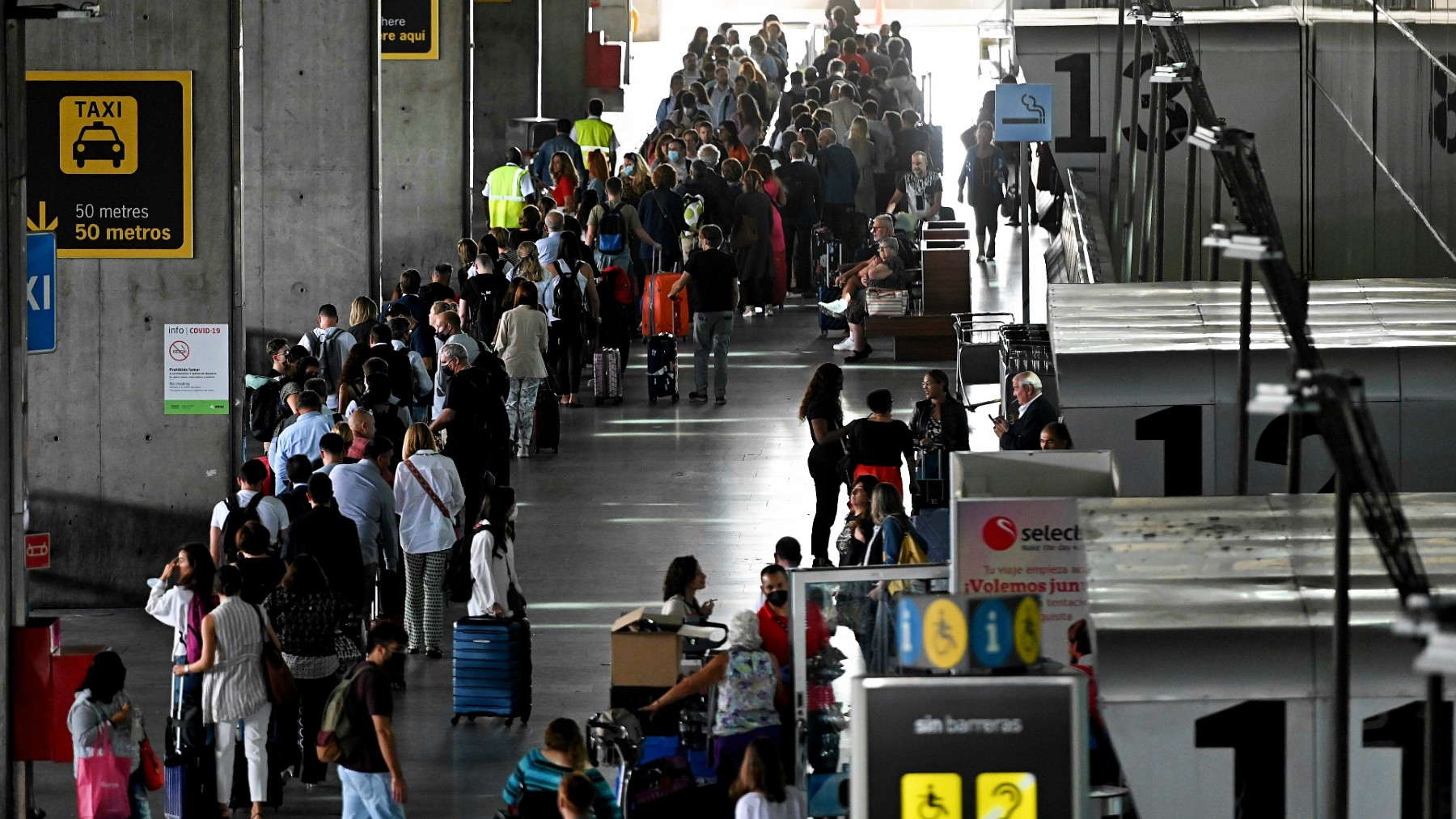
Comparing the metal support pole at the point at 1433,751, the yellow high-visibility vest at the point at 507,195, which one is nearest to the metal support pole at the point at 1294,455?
the metal support pole at the point at 1433,751

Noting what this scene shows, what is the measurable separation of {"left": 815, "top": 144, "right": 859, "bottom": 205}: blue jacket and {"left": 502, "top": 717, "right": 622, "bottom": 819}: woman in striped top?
18.6 meters

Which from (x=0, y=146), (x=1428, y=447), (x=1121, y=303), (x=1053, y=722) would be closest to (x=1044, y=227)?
(x=1121, y=303)

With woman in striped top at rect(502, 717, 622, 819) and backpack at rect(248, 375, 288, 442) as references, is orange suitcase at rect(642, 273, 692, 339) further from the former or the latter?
woman in striped top at rect(502, 717, 622, 819)

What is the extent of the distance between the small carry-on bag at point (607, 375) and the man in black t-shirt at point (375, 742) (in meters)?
12.1

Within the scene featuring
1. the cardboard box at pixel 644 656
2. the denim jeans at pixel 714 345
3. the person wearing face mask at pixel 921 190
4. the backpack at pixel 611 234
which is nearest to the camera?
the cardboard box at pixel 644 656

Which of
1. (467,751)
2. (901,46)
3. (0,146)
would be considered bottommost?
(467,751)

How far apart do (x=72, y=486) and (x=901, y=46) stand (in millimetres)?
24365

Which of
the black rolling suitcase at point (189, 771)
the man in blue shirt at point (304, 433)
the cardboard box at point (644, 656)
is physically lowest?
the black rolling suitcase at point (189, 771)

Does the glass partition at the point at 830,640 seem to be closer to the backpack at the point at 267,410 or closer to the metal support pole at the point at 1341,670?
the metal support pole at the point at 1341,670

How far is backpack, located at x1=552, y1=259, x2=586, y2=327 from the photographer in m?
21.8

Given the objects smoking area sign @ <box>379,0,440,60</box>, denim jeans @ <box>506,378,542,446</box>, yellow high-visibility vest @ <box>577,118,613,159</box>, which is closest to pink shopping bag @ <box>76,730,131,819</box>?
denim jeans @ <box>506,378,542,446</box>

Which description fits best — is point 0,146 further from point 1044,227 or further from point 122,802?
point 1044,227

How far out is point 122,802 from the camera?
1066cm

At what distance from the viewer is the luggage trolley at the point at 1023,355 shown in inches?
685
